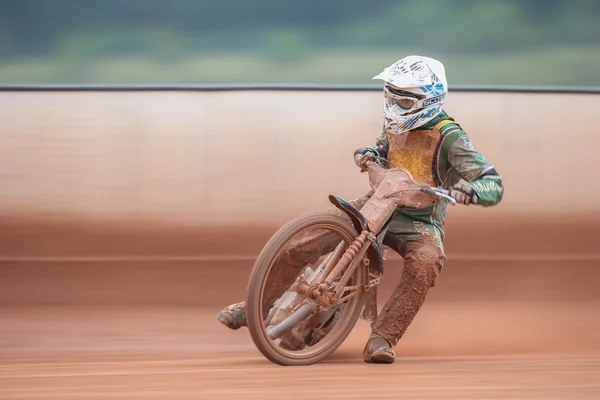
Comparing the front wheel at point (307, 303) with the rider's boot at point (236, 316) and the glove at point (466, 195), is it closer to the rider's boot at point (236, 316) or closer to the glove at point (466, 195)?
the rider's boot at point (236, 316)

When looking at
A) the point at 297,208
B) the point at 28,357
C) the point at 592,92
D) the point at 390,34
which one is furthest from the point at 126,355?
the point at 592,92

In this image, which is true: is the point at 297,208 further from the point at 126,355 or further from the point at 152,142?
the point at 126,355

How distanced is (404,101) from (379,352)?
1227 mm

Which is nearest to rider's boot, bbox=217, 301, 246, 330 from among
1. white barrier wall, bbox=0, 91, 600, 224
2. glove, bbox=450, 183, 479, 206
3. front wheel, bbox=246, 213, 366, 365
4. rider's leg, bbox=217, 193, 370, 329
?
rider's leg, bbox=217, 193, 370, 329

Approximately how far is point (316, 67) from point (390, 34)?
623mm

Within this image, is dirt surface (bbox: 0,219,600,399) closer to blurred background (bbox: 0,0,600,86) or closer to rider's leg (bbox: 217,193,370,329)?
rider's leg (bbox: 217,193,370,329)

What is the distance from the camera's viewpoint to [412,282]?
5.36 metres

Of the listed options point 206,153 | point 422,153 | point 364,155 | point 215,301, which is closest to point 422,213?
point 422,153

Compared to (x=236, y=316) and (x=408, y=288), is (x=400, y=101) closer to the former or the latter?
(x=408, y=288)

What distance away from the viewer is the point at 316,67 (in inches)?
315

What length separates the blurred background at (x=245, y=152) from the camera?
7359mm

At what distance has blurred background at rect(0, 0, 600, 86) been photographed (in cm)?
790

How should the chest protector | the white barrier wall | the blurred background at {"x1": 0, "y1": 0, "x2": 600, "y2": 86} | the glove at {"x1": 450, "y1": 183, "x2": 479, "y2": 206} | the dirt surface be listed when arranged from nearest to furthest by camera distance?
1. the glove at {"x1": 450, "y1": 183, "x2": 479, "y2": 206}
2. the chest protector
3. the dirt surface
4. the white barrier wall
5. the blurred background at {"x1": 0, "y1": 0, "x2": 600, "y2": 86}

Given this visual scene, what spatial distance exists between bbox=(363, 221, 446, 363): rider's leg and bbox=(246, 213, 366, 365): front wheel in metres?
0.16
